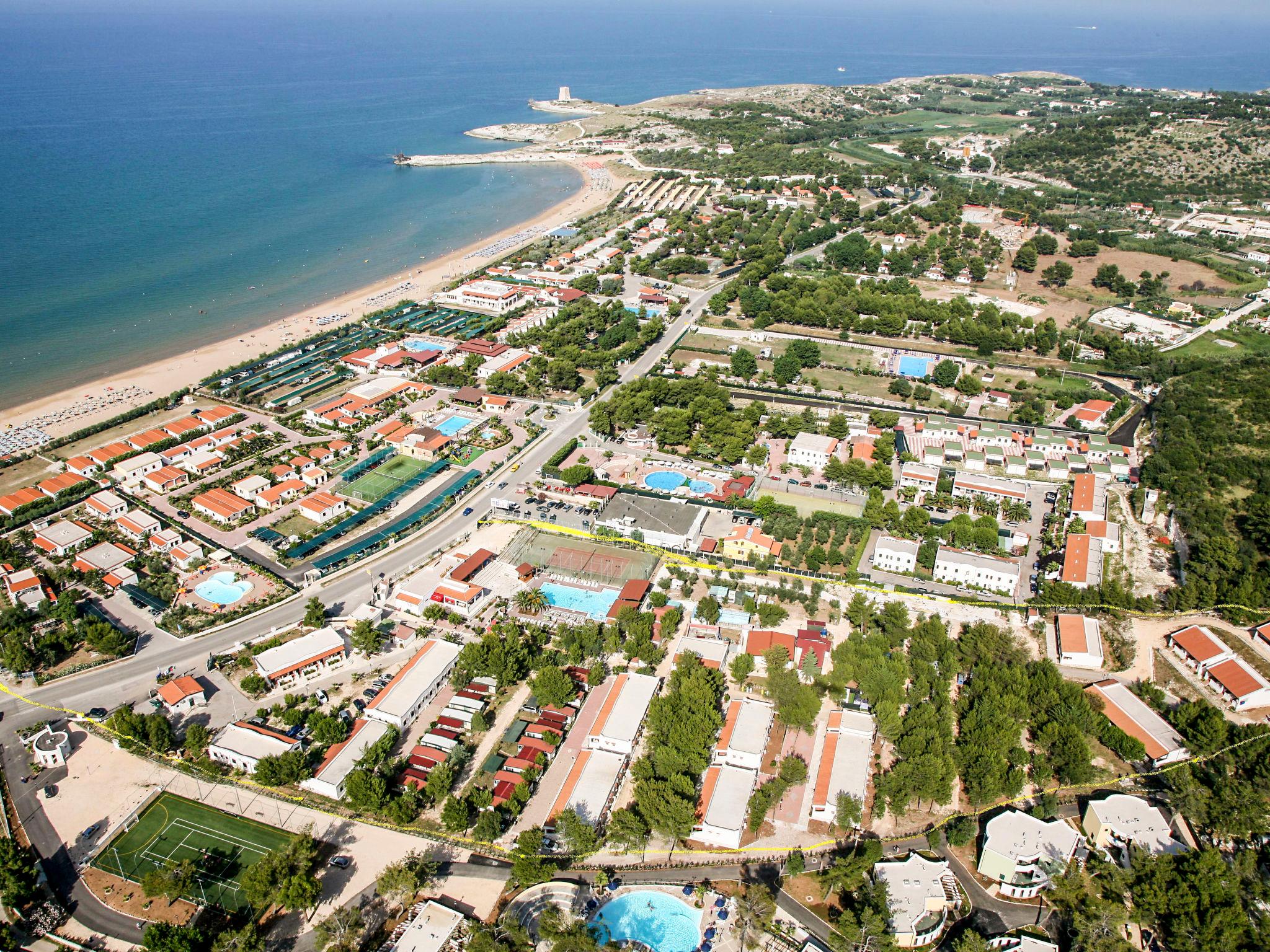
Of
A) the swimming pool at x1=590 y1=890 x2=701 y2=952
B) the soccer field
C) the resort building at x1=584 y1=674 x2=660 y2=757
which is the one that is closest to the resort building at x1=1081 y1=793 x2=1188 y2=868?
the swimming pool at x1=590 y1=890 x2=701 y2=952

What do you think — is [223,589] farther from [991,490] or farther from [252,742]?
[991,490]

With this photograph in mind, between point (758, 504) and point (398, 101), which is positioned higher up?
point (398, 101)

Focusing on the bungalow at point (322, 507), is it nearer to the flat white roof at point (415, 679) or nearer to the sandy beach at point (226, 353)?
the flat white roof at point (415, 679)

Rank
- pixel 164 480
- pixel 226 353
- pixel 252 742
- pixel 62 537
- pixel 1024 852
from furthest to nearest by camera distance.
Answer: pixel 226 353, pixel 164 480, pixel 62 537, pixel 252 742, pixel 1024 852

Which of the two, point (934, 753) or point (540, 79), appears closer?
point (934, 753)

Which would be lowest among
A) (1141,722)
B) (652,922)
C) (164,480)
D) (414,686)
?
(652,922)

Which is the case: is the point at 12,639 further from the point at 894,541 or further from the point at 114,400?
the point at 894,541

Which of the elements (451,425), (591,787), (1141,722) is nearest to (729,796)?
(591,787)

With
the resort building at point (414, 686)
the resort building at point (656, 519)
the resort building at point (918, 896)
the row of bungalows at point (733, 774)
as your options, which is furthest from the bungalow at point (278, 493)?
the resort building at point (918, 896)

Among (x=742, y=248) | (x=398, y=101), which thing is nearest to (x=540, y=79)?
(x=398, y=101)
